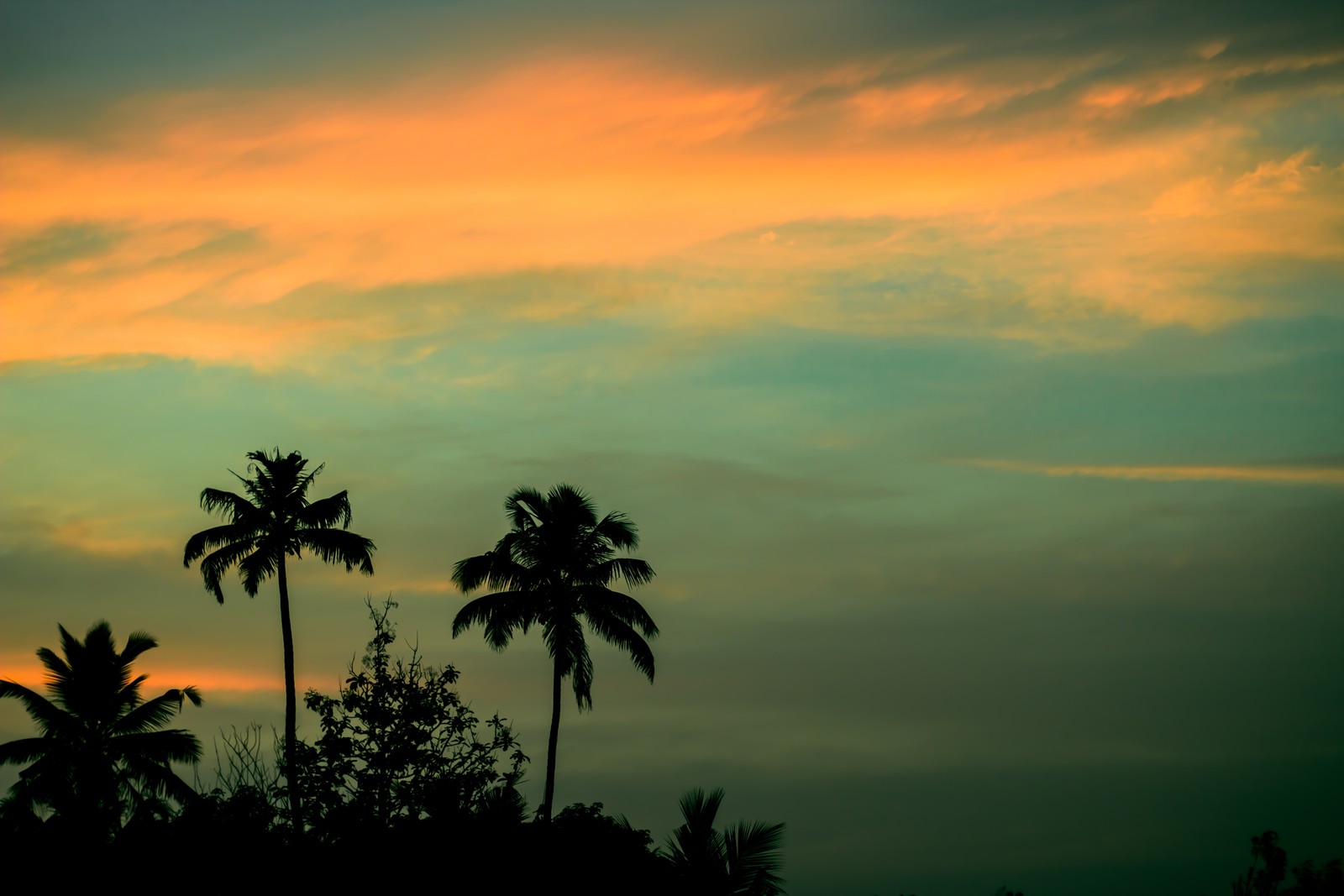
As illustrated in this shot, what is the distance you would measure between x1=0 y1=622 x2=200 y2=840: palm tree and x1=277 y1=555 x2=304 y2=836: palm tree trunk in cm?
347

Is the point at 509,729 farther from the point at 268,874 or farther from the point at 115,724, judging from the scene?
the point at 115,724

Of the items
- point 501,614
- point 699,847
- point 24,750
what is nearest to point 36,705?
point 24,750

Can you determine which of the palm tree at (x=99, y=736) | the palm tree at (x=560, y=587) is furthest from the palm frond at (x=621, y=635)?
the palm tree at (x=99, y=736)

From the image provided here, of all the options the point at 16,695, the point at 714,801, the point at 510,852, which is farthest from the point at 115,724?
the point at 714,801

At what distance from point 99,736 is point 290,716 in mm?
7026

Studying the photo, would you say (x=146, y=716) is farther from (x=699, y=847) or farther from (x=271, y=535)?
(x=699, y=847)

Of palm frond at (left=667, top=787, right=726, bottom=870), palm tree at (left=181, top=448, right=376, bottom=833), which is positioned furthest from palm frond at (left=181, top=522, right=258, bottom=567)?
palm frond at (left=667, top=787, right=726, bottom=870)

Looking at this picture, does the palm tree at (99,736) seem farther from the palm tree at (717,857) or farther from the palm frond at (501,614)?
the palm tree at (717,857)

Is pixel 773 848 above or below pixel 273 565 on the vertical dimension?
below

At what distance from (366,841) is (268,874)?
248 cm

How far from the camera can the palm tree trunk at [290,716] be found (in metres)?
36.1

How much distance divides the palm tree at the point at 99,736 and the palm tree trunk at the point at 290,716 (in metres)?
3.47

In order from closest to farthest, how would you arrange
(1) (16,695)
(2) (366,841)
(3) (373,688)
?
1. (2) (366,841)
2. (3) (373,688)
3. (1) (16,695)

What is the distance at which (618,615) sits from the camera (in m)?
44.8
